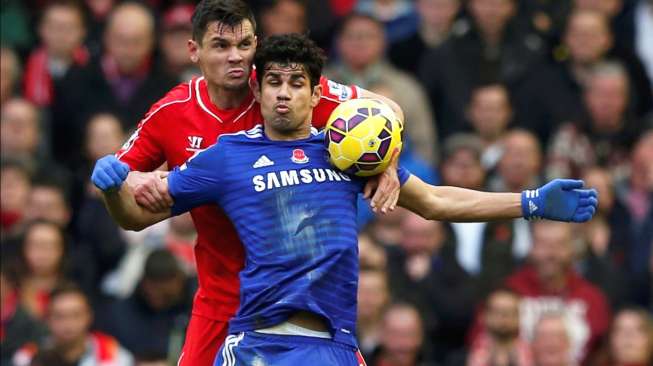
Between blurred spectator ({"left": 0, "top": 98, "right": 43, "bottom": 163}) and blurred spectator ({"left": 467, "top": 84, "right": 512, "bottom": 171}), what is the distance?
3.68 metres

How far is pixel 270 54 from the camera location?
29.5 ft

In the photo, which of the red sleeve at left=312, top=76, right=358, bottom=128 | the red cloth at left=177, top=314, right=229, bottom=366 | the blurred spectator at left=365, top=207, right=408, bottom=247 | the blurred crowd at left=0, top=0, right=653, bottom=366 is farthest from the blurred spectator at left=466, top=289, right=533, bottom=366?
the red sleeve at left=312, top=76, right=358, bottom=128

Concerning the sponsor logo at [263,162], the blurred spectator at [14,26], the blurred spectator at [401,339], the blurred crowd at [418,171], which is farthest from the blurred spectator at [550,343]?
the blurred spectator at [14,26]

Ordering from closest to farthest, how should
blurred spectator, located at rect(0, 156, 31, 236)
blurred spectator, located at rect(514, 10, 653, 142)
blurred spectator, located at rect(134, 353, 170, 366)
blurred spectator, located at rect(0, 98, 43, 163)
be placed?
blurred spectator, located at rect(134, 353, 170, 366), blurred spectator, located at rect(0, 156, 31, 236), blurred spectator, located at rect(0, 98, 43, 163), blurred spectator, located at rect(514, 10, 653, 142)

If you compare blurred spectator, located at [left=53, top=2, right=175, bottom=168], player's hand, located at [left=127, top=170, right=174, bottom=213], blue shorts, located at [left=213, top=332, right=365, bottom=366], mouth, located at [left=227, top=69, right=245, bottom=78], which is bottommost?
blue shorts, located at [left=213, top=332, right=365, bottom=366]

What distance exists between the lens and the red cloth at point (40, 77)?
1580cm

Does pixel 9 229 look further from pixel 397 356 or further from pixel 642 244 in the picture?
pixel 642 244

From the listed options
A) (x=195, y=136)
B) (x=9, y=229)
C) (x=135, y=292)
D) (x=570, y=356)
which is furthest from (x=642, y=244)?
(x=195, y=136)

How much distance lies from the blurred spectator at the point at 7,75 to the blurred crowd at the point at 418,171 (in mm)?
25

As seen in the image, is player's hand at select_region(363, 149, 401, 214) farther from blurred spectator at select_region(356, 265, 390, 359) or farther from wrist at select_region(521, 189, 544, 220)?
blurred spectator at select_region(356, 265, 390, 359)

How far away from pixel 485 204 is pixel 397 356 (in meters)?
4.31

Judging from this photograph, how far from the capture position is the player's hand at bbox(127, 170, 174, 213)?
29.5 feet

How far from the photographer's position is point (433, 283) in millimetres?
14102

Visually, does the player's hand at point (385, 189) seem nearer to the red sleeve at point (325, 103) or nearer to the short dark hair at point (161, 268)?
the red sleeve at point (325, 103)
